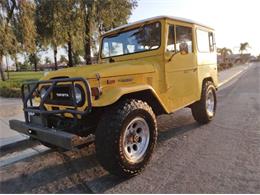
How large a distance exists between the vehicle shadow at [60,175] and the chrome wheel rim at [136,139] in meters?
0.42

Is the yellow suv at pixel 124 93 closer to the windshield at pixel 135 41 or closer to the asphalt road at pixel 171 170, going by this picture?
the windshield at pixel 135 41

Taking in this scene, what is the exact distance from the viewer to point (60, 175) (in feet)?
13.1

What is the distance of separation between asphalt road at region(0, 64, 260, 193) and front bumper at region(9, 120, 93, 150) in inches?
24.5

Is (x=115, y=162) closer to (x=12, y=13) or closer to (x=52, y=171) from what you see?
(x=52, y=171)

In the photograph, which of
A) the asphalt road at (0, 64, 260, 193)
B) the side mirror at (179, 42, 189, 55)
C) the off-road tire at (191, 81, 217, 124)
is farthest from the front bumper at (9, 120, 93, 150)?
the off-road tire at (191, 81, 217, 124)

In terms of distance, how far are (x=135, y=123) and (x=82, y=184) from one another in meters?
1.17

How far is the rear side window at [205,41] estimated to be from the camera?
6.28m

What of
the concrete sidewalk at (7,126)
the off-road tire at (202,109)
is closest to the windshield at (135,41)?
the off-road tire at (202,109)

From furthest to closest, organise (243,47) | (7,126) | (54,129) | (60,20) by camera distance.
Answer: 1. (243,47)
2. (60,20)
3. (7,126)
4. (54,129)

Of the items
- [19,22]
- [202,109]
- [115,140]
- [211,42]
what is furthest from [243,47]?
[115,140]

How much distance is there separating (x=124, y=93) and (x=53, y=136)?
114cm

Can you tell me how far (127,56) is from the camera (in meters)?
5.32

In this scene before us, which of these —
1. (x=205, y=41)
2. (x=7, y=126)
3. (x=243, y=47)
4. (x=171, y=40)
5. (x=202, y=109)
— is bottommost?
(x=7, y=126)

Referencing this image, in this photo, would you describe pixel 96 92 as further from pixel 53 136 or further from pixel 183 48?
pixel 183 48
